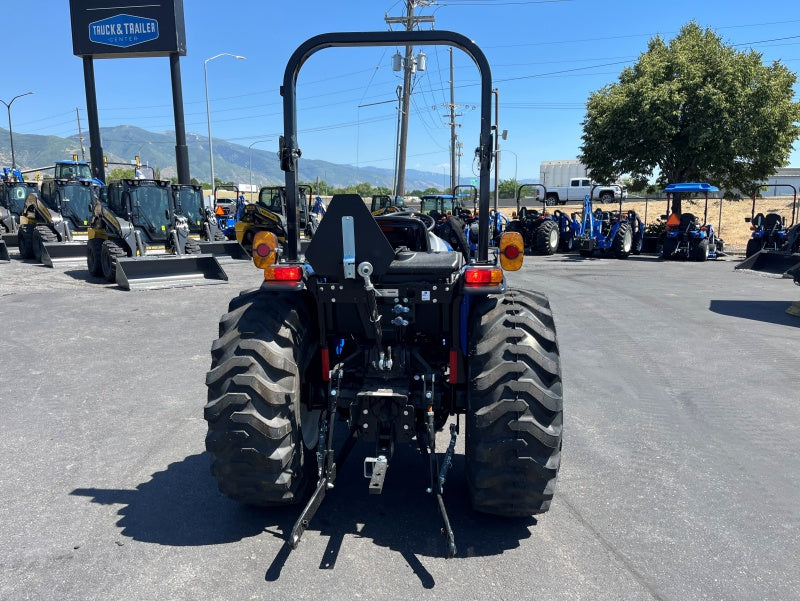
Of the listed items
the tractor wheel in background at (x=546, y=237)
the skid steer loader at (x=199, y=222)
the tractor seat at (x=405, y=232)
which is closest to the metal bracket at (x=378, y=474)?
the tractor seat at (x=405, y=232)

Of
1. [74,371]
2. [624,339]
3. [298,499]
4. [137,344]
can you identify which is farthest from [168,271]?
[298,499]

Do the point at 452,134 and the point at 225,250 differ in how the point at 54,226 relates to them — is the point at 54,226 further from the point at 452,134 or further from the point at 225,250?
the point at 452,134

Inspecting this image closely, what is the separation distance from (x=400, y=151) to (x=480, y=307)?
22.5 metres

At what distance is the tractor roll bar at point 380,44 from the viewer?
11.5 feet

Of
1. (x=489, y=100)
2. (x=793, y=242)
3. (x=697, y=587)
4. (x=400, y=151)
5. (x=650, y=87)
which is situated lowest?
(x=697, y=587)

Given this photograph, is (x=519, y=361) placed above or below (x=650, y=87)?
below

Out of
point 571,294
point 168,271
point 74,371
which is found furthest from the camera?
point 168,271

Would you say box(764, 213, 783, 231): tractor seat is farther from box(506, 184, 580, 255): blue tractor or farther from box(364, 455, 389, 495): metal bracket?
box(364, 455, 389, 495): metal bracket

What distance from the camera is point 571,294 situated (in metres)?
12.6

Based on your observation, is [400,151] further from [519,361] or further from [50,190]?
→ [519,361]

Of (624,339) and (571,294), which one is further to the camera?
(571,294)

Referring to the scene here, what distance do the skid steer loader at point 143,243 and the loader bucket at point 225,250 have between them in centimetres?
202

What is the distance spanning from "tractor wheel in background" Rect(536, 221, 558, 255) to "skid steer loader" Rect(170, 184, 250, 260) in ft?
33.7

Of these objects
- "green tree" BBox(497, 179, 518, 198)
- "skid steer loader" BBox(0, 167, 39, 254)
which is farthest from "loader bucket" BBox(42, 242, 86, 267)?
"green tree" BBox(497, 179, 518, 198)
